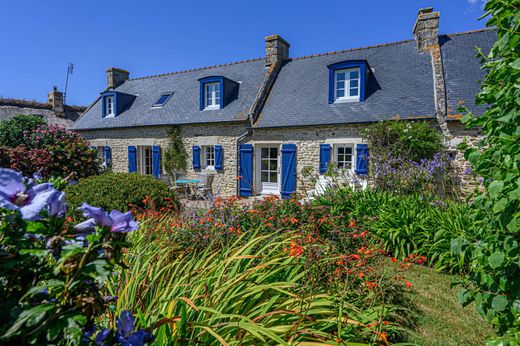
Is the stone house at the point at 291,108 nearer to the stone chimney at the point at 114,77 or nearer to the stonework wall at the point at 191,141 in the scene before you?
the stonework wall at the point at 191,141

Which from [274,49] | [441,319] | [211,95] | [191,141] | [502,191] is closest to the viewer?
[502,191]

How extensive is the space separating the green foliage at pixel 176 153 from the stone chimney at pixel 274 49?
5.36 metres

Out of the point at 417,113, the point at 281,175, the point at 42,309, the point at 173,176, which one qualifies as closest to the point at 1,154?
the point at 173,176

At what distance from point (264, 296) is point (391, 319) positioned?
151 cm

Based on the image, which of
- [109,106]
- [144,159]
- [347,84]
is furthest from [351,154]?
[109,106]

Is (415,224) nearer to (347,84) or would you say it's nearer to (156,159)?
(347,84)

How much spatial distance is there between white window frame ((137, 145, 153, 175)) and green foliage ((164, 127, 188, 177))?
184 cm

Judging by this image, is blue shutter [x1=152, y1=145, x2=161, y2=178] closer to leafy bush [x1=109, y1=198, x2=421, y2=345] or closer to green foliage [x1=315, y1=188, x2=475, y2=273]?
green foliage [x1=315, y1=188, x2=475, y2=273]

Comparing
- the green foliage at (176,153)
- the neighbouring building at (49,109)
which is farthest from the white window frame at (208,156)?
the neighbouring building at (49,109)

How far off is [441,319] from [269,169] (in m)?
9.32

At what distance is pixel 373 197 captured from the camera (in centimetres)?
650

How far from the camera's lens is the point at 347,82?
36.7 ft

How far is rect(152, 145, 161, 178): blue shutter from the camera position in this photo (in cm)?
1384

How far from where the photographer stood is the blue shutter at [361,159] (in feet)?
32.3
